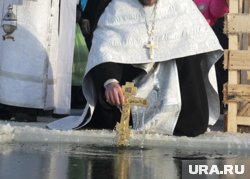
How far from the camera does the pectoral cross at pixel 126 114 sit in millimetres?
4719

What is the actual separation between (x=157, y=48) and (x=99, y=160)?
1.29m

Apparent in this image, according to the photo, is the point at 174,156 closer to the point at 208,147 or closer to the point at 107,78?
the point at 208,147

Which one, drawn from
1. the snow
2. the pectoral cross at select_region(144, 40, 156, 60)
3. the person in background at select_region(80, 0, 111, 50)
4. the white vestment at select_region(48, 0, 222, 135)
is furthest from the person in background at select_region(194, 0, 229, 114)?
the snow

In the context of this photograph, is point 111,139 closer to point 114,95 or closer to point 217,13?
point 114,95

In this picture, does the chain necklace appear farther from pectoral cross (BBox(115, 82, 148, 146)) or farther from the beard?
pectoral cross (BBox(115, 82, 148, 146))

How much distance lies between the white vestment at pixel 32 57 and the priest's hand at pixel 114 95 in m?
1.59

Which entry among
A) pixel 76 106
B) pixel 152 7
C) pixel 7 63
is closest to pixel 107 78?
pixel 152 7

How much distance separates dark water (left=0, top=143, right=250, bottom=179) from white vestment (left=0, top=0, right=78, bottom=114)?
158 cm

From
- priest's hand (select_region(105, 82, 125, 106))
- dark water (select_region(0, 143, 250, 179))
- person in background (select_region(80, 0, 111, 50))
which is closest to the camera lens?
dark water (select_region(0, 143, 250, 179))

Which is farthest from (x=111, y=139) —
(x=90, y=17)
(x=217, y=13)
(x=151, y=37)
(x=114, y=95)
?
(x=217, y=13)

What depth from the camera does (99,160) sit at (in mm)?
4348

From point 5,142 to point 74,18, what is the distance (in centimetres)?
222

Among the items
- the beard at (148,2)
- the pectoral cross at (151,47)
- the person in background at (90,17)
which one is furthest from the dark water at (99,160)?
the person in background at (90,17)

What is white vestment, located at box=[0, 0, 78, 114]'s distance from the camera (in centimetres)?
643
